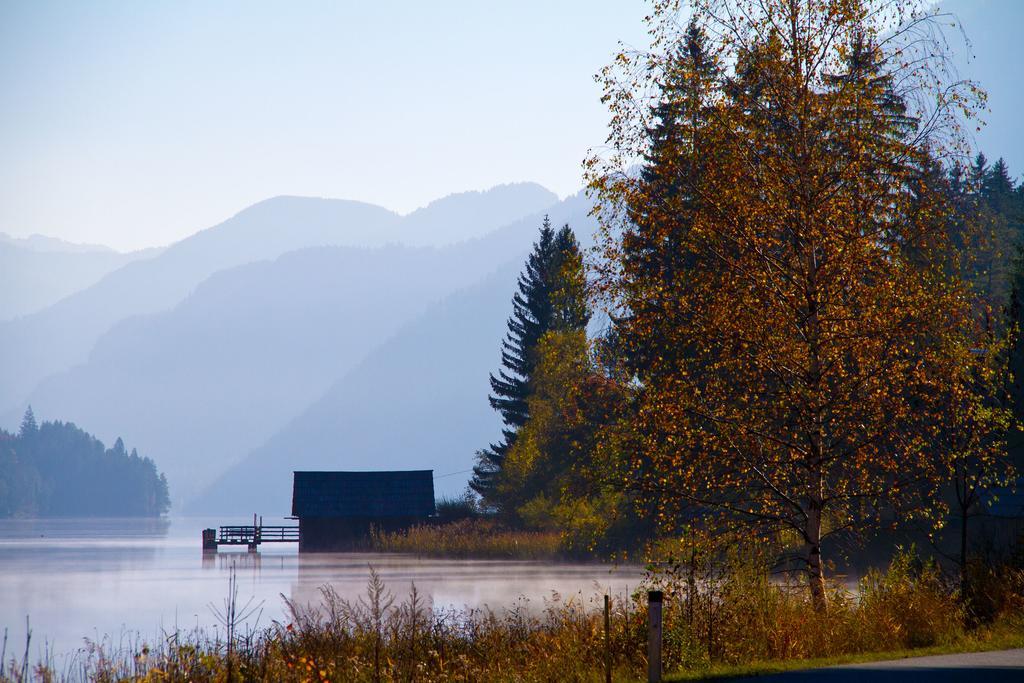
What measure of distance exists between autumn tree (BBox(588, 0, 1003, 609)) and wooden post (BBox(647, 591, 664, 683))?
4.95 metres

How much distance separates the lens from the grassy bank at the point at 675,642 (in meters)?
17.4

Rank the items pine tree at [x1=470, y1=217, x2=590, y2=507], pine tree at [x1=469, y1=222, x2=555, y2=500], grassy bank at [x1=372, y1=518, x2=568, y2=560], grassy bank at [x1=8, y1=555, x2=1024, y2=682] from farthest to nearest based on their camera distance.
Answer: pine tree at [x1=469, y1=222, x2=555, y2=500]
pine tree at [x1=470, y1=217, x2=590, y2=507]
grassy bank at [x1=372, y1=518, x2=568, y2=560]
grassy bank at [x1=8, y1=555, x2=1024, y2=682]

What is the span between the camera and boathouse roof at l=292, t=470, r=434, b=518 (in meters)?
80.8

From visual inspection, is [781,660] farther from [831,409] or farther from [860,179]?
[860,179]

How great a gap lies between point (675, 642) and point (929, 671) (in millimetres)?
3467

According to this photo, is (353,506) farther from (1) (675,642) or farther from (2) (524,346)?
(1) (675,642)

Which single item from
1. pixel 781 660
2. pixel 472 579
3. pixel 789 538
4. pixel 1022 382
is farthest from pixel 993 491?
pixel 781 660

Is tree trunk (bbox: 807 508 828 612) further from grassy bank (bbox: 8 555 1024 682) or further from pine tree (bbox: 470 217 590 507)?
pine tree (bbox: 470 217 590 507)

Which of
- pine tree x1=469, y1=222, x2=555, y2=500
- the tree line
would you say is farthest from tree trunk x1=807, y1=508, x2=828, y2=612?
pine tree x1=469, y1=222, x2=555, y2=500

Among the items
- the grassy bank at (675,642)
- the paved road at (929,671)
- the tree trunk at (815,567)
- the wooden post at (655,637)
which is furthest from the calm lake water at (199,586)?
the wooden post at (655,637)

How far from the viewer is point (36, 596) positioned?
154ft

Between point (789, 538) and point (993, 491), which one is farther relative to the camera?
point (993, 491)

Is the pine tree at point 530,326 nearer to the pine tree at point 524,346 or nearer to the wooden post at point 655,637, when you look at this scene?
the pine tree at point 524,346

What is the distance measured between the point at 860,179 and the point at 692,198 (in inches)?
130
